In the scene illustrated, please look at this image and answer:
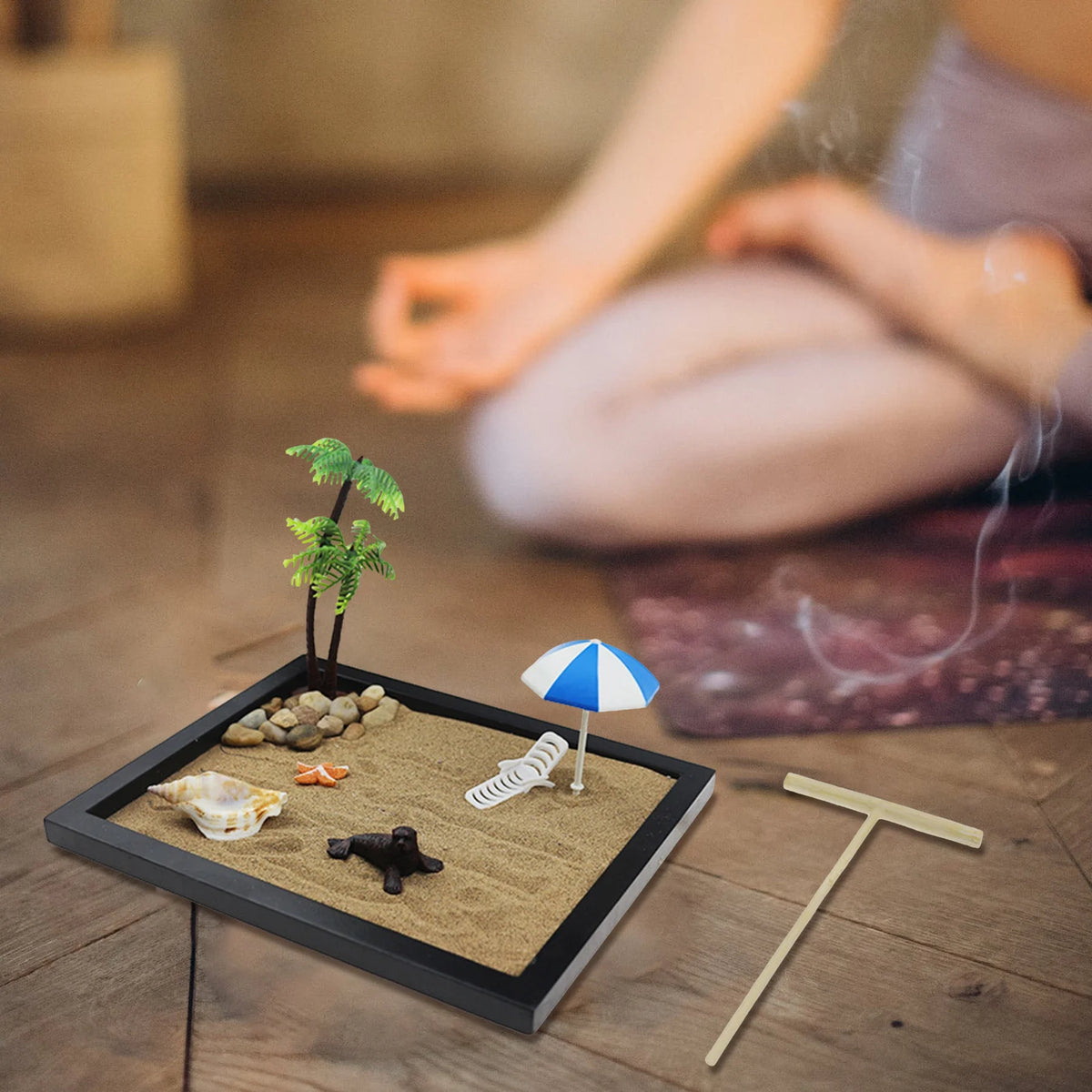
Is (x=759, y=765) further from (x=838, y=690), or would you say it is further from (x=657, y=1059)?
(x=657, y=1059)

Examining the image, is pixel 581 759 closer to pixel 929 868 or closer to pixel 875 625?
pixel 929 868

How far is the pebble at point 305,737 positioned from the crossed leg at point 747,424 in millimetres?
892

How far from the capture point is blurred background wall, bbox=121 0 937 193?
8.18ft

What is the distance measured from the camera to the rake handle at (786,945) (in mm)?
1427

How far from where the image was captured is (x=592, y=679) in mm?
1635

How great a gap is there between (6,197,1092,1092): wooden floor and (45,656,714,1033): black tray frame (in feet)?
0.11

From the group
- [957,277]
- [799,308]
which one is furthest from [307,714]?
[957,277]

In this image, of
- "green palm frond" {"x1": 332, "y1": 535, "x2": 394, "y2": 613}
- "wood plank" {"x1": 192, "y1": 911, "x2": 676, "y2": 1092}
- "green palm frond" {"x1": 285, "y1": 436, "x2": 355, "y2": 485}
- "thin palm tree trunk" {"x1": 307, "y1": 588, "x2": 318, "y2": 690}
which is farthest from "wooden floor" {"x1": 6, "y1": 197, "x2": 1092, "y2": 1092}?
"green palm frond" {"x1": 285, "y1": 436, "x2": 355, "y2": 485}

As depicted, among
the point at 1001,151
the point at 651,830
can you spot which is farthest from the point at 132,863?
the point at 1001,151

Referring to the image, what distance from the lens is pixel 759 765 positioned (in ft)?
6.47

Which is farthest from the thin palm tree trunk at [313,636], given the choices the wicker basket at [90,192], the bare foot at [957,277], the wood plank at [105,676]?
the wicker basket at [90,192]

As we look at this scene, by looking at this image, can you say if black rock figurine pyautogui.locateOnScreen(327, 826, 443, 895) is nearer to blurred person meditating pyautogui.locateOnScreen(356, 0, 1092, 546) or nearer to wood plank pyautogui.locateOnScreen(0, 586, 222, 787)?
wood plank pyautogui.locateOnScreen(0, 586, 222, 787)

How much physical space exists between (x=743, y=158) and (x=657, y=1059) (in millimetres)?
1820

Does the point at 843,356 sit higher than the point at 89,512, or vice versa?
the point at 843,356
